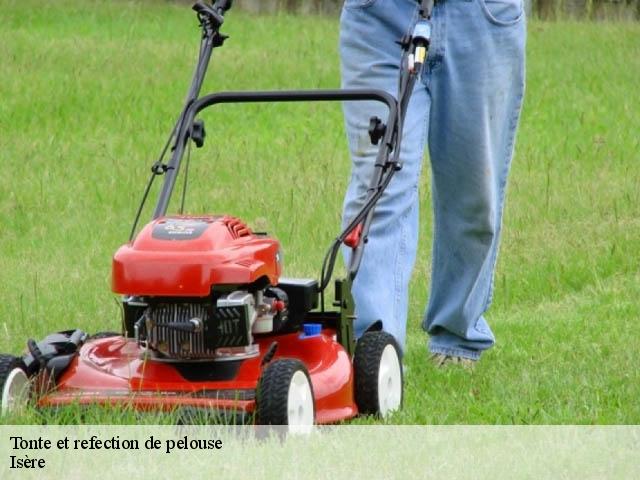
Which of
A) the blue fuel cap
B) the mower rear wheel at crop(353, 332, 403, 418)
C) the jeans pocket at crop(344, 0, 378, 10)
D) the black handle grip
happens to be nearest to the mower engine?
the blue fuel cap

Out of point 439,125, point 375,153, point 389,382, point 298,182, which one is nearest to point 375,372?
point 389,382

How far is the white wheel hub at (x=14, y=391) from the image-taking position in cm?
390

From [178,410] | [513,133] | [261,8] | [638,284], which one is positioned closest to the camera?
[178,410]

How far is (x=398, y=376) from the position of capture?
4.36 meters

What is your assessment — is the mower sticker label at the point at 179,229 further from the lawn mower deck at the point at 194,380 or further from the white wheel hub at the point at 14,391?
the white wheel hub at the point at 14,391

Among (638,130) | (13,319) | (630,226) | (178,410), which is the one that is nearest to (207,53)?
(178,410)

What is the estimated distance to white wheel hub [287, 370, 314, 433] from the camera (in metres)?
3.79

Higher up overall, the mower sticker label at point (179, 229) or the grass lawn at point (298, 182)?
the mower sticker label at point (179, 229)

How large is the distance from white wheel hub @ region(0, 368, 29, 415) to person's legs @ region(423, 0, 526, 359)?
1532 millimetres

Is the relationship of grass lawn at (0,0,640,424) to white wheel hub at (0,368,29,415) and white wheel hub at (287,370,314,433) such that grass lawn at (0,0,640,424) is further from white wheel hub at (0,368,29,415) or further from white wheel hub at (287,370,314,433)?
white wheel hub at (287,370,314,433)

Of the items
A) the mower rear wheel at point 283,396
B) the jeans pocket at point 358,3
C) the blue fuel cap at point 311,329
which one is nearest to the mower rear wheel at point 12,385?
the mower rear wheel at point 283,396

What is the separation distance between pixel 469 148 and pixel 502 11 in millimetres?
412

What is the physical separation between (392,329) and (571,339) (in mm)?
1159

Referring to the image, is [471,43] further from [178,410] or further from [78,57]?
[78,57]
